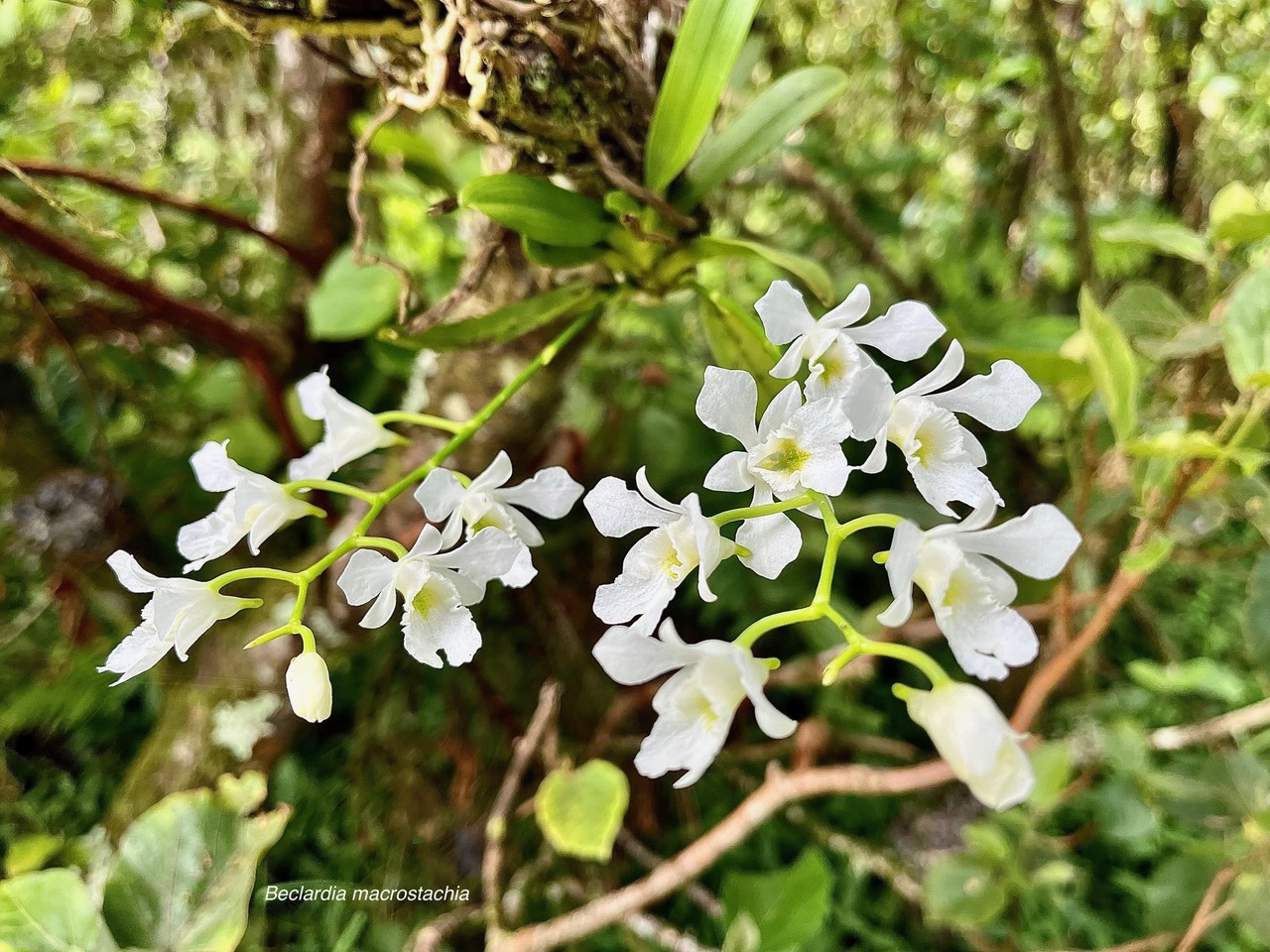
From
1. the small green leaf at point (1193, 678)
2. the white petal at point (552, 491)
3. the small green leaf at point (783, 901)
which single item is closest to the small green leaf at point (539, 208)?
the white petal at point (552, 491)

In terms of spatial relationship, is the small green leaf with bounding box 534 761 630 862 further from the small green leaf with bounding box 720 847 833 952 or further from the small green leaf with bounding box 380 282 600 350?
the small green leaf with bounding box 380 282 600 350

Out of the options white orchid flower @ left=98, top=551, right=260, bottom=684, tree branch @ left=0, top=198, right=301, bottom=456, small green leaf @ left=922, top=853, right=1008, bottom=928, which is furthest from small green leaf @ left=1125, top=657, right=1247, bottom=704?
tree branch @ left=0, top=198, right=301, bottom=456

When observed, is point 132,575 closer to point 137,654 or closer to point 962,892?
point 137,654

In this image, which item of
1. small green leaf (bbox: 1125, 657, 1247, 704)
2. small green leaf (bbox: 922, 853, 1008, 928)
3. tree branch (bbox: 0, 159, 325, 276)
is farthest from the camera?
small green leaf (bbox: 1125, 657, 1247, 704)

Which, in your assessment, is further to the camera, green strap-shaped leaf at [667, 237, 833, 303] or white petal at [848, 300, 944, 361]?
green strap-shaped leaf at [667, 237, 833, 303]

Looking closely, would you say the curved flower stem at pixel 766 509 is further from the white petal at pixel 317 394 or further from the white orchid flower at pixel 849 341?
the white petal at pixel 317 394

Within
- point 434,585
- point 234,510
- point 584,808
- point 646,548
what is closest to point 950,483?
point 646,548

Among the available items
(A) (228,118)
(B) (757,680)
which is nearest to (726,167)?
(B) (757,680)
